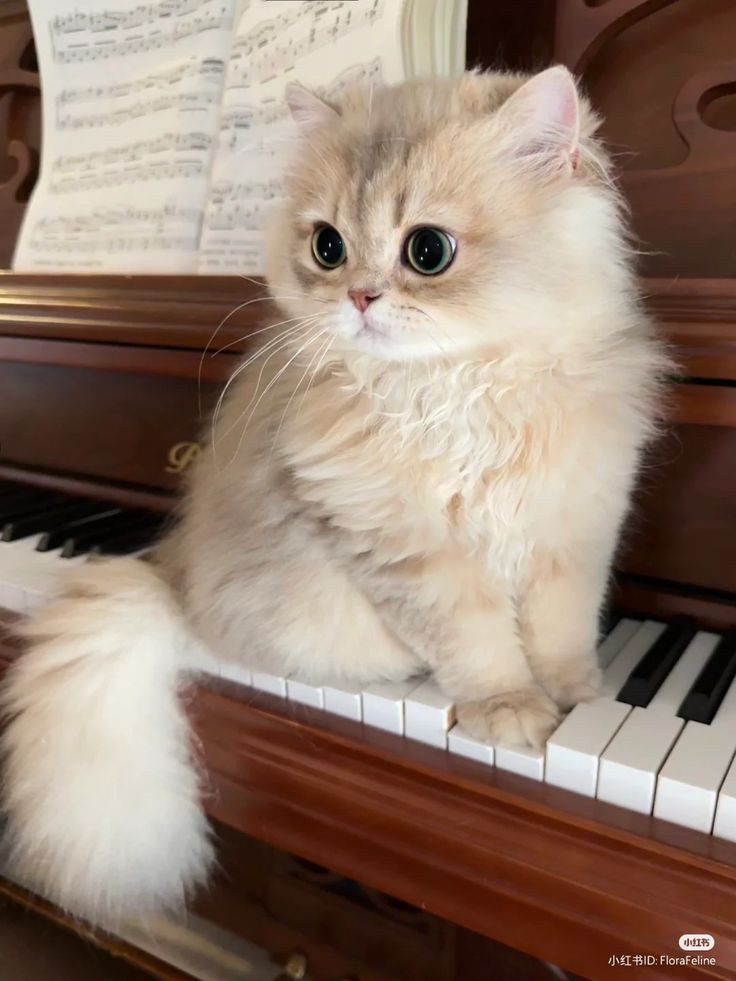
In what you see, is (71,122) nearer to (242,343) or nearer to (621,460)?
(242,343)

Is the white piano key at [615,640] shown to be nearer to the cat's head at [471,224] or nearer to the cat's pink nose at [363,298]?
the cat's head at [471,224]

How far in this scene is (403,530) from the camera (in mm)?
950

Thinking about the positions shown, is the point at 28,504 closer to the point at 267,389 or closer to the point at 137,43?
the point at 267,389

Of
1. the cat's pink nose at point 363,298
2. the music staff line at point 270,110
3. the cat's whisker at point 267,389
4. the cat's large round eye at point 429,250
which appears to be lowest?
the cat's whisker at point 267,389

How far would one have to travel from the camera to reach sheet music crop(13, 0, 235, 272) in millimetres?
1490

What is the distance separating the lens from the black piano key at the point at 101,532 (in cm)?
135

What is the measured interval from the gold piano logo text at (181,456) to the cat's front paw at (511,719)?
761mm

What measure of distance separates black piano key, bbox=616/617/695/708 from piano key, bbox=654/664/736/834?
0.09 metres

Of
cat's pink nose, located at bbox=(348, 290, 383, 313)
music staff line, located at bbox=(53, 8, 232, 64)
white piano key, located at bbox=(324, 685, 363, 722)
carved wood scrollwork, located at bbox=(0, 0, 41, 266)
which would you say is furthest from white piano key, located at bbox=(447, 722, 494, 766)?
carved wood scrollwork, located at bbox=(0, 0, 41, 266)

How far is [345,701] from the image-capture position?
94cm

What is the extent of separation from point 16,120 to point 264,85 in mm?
753

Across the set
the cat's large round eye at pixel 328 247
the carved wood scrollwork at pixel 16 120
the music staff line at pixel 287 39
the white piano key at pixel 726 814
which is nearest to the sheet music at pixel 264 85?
the music staff line at pixel 287 39

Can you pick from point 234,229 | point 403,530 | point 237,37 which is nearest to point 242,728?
point 403,530

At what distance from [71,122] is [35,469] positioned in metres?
0.75
